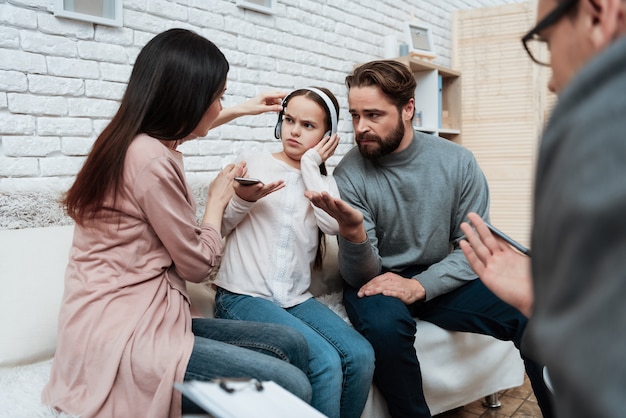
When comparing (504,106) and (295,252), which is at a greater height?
(504,106)

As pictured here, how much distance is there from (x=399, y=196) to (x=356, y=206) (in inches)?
6.5

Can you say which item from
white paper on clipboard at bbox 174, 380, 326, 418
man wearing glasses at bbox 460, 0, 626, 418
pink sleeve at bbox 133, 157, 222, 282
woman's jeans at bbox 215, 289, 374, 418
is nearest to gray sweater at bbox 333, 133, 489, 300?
woman's jeans at bbox 215, 289, 374, 418

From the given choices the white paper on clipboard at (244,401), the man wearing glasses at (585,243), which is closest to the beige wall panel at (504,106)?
the white paper on clipboard at (244,401)

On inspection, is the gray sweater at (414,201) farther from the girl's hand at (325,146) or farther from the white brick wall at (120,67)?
the white brick wall at (120,67)

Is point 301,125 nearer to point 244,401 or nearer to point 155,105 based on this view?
point 155,105

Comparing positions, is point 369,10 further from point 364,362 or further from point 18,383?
point 18,383

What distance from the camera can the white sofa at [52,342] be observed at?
131 cm

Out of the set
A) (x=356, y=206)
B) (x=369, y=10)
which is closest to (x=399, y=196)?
(x=356, y=206)

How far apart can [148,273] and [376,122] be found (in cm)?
106

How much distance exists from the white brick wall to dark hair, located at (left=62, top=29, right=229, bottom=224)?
1.84ft

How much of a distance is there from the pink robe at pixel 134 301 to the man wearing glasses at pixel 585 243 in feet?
2.99

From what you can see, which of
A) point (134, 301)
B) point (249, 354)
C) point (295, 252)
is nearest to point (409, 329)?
point (295, 252)

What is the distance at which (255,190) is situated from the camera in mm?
1532

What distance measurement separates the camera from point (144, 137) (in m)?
1.23
